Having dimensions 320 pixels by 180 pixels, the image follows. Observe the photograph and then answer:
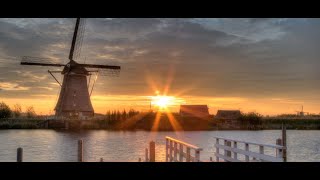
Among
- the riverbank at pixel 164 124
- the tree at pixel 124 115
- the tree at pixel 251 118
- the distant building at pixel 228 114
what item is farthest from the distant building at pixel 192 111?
the tree at pixel 124 115

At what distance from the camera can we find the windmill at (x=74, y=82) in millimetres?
33531

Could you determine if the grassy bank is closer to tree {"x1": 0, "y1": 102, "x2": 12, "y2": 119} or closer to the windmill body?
tree {"x1": 0, "y1": 102, "x2": 12, "y2": 119}

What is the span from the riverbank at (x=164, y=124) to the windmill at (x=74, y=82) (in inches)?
153

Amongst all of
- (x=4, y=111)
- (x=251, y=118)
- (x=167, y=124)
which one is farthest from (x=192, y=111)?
(x=4, y=111)

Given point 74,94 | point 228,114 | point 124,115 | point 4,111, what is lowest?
point 124,115

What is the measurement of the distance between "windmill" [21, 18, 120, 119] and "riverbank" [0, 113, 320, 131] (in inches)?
153

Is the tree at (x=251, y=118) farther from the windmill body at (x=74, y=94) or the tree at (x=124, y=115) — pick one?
the windmill body at (x=74, y=94)

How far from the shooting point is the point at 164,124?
5978 centimetres

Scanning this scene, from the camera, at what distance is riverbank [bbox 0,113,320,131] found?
49.0 metres

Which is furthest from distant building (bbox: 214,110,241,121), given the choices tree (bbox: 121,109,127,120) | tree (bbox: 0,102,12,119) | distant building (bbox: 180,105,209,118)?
tree (bbox: 0,102,12,119)

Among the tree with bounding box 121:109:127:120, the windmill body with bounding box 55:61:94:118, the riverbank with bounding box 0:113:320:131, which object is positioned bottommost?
the riverbank with bounding box 0:113:320:131

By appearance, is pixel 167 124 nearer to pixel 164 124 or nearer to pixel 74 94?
pixel 164 124

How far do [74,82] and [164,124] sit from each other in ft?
87.6
